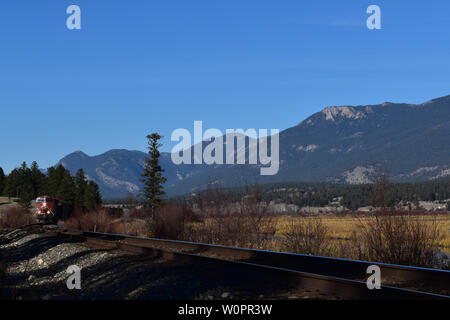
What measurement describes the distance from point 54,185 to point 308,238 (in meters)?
101

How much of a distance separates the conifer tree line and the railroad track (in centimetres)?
8177

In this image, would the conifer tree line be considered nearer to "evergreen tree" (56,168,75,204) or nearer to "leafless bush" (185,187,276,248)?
"evergreen tree" (56,168,75,204)

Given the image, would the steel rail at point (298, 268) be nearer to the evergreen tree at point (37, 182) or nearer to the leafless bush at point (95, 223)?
the leafless bush at point (95, 223)

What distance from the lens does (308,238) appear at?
16938 millimetres

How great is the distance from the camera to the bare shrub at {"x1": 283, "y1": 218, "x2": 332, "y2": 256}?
16.8 metres

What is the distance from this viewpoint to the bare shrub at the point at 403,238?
1311 centimetres

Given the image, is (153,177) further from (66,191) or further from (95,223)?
(95,223)

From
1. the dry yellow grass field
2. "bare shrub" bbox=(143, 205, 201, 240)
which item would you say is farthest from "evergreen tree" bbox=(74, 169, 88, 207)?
"bare shrub" bbox=(143, 205, 201, 240)

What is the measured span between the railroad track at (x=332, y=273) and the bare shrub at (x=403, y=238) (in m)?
1.38

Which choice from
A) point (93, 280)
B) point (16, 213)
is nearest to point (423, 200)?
point (16, 213)

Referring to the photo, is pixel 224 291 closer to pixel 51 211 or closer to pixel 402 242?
pixel 402 242

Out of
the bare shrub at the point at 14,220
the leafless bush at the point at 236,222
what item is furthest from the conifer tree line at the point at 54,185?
the leafless bush at the point at 236,222
